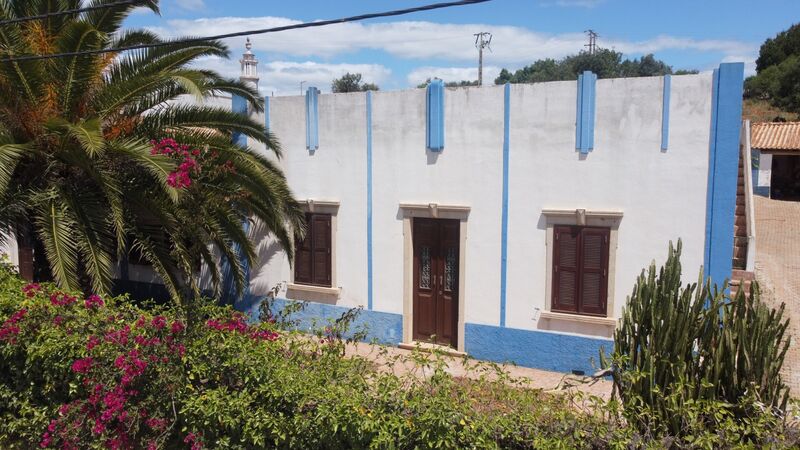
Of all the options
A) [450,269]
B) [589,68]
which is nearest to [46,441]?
[450,269]

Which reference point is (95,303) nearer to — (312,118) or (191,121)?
(191,121)

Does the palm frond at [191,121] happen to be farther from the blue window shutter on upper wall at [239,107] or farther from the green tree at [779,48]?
the green tree at [779,48]

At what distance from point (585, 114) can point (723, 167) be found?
1874mm

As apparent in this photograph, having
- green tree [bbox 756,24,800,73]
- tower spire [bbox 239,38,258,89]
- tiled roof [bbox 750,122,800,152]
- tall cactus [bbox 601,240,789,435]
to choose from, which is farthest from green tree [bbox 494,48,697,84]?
tall cactus [bbox 601,240,789,435]

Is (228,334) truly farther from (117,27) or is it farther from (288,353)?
(117,27)

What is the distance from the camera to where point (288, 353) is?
5102 millimetres

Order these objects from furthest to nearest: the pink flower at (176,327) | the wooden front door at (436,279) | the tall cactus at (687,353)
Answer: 1. the wooden front door at (436,279)
2. the pink flower at (176,327)
3. the tall cactus at (687,353)

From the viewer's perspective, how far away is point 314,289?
10562mm

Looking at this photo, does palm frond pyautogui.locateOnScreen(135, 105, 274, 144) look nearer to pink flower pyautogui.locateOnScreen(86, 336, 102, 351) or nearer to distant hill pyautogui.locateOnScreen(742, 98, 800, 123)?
pink flower pyautogui.locateOnScreen(86, 336, 102, 351)

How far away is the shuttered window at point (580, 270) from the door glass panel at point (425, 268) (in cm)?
205

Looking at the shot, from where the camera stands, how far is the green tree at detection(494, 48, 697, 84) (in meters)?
58.9

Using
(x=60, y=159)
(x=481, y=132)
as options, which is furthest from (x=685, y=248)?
(x=60, y=159)

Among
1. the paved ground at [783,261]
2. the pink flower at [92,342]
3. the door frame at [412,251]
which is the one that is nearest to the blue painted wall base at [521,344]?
the door frame at [412,251]

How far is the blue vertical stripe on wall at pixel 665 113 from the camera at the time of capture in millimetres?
8078
